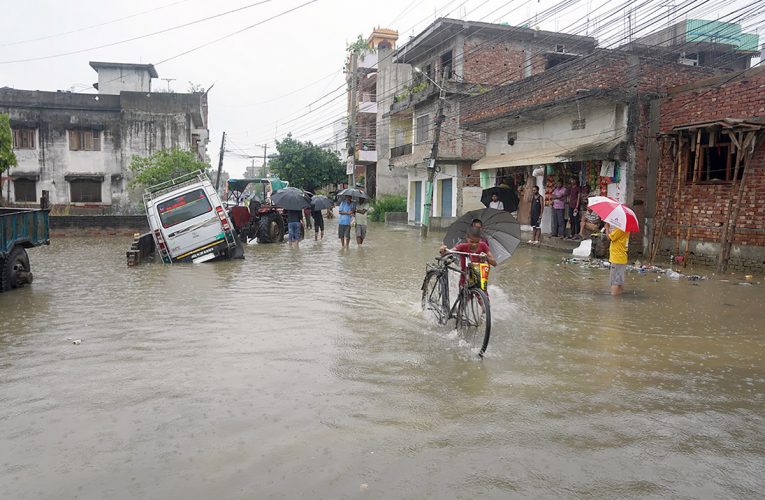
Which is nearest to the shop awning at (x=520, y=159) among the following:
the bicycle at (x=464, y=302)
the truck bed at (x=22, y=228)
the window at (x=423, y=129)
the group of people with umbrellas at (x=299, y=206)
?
the group of people with umbrellas at (x=299, y=206)

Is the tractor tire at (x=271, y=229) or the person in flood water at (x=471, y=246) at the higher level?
the person in flood water at (x=471, y=246)

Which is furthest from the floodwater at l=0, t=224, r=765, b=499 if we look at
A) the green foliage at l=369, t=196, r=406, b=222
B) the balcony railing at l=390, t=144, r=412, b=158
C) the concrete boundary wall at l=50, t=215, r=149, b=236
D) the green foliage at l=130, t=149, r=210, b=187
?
the green foliage at l=369, t=196, r=406, b=222

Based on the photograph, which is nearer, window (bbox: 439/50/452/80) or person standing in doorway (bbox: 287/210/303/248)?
person standing in doorway (bbox: 287/210/303/248)

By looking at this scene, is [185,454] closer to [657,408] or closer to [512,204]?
[657,408]

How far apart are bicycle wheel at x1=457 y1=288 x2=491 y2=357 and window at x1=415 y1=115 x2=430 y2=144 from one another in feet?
76.9

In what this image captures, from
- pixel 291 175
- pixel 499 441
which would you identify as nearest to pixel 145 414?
pixel 499 441

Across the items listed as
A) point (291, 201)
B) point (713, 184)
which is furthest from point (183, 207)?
point (713, 184)

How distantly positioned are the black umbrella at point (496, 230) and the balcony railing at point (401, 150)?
2555cm

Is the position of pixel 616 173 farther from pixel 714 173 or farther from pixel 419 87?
pixel 419 87

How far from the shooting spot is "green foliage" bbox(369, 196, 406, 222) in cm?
3472

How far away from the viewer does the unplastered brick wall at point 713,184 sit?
41.1 ft

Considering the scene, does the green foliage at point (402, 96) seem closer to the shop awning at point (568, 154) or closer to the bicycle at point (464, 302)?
the shop awning at point (568, 154)

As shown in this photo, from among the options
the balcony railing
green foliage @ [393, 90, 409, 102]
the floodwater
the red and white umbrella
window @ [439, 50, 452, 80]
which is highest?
window @ [439, 50, 452, 80]

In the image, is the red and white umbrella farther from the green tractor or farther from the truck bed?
the green tractor
